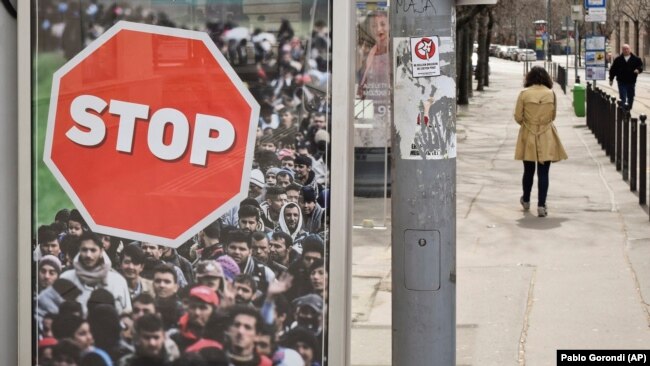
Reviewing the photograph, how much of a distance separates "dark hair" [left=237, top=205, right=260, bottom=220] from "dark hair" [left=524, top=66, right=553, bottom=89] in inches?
297

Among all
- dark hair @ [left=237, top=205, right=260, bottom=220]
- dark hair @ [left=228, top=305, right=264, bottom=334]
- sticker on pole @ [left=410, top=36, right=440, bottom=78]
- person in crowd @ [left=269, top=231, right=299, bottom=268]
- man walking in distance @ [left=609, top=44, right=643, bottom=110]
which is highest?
man walking in distance @ [left=609, top=44, right=643, bottom=110]

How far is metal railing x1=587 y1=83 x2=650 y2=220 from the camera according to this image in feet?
40.2

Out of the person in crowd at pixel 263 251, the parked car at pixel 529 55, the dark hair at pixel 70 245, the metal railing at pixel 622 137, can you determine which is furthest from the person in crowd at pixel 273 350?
the parked car at pixel 529 55

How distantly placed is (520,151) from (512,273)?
3.17 m

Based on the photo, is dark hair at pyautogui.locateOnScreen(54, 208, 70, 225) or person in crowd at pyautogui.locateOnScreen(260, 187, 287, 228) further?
dark hair at pyautogui.locateOnScreen(54, 208, 70, 225)

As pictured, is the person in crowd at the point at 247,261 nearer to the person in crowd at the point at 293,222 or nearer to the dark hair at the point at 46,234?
the person in crowd at the point at 293,222

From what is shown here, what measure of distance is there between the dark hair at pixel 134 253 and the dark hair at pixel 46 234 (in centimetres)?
32

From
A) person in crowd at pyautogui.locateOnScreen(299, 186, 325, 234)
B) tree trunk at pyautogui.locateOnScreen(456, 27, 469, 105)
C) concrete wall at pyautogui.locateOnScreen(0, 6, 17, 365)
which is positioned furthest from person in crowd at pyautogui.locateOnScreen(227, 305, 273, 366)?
tree trunk at pyautogui.locateOnScreen(456, 27, 469, 105)

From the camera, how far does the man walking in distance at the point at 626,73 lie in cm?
2784

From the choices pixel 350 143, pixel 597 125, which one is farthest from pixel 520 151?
pixel 597 125

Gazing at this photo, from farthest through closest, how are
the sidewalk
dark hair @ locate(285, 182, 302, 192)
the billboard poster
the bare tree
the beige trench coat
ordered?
the bare tree, the billboard poster, the beige trench coat, the sidewalk, dark hair @ locate(285, 182, 302, 192)

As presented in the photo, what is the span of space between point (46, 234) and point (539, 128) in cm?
774

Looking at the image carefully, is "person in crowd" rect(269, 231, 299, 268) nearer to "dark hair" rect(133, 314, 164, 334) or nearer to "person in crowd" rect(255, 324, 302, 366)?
"person in crowd" rect(255, 324, 302, 366)

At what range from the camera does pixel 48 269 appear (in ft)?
15.4
